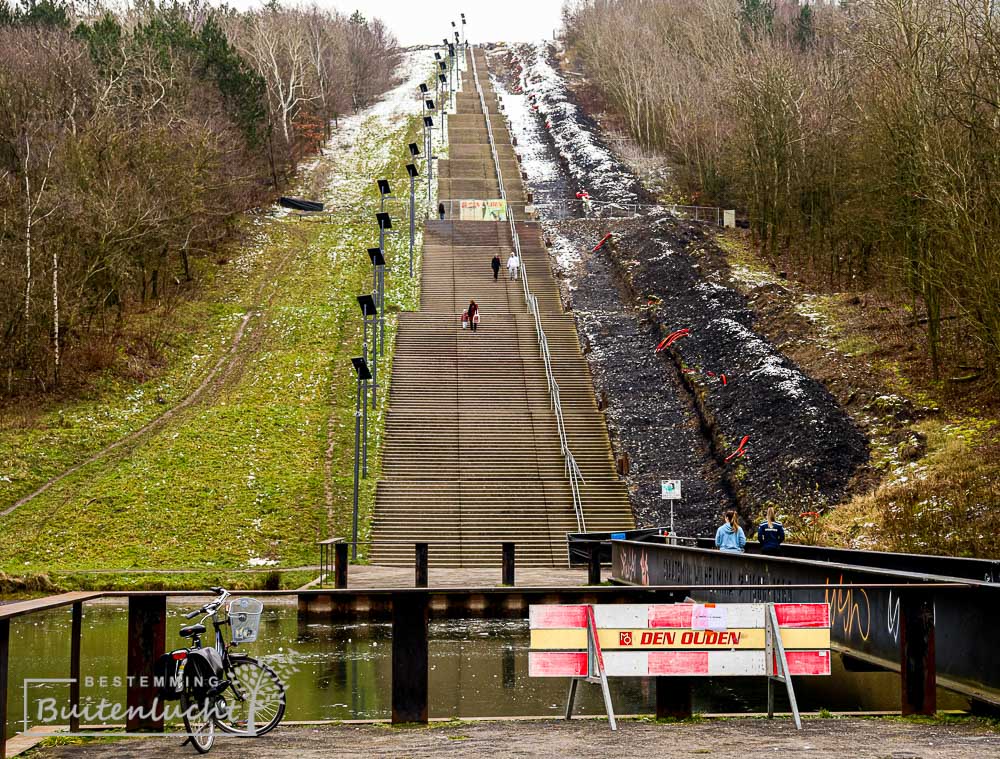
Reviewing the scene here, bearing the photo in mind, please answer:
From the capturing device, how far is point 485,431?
3891cm

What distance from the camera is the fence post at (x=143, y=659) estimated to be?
9.34 m

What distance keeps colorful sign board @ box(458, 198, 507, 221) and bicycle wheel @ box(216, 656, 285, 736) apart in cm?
5665

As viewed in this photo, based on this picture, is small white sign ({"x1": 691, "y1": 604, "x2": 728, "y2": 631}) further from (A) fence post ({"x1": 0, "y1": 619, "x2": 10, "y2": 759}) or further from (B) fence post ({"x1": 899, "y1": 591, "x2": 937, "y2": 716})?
(A) fence post ({"x1": 0, "y1": 619, "x2": 10, "y2": 759})

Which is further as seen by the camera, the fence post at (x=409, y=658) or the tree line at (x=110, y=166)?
the tree line at (x=110, y=166)

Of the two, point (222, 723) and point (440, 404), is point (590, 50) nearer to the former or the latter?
point (440, 404)

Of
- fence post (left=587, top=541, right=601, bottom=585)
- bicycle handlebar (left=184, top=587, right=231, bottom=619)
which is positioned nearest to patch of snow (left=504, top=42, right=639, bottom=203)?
fence post (left=587, top=541, right=601, bottom=585)

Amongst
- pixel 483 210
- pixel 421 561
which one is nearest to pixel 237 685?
pixel 421 561

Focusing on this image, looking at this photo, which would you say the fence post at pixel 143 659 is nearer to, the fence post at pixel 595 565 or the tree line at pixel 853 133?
the fence post at pixel 595 565

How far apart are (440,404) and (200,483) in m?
10.5

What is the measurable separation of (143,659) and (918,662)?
6.57 meters

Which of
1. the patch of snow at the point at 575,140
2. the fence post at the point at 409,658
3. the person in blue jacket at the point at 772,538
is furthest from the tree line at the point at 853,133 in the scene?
the fence post at the point at 409,658

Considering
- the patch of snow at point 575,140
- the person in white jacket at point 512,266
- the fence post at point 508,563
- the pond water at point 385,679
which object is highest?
the patch of snow at point 575,140

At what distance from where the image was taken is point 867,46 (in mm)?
38688

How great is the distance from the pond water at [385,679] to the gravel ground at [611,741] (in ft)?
7.46
